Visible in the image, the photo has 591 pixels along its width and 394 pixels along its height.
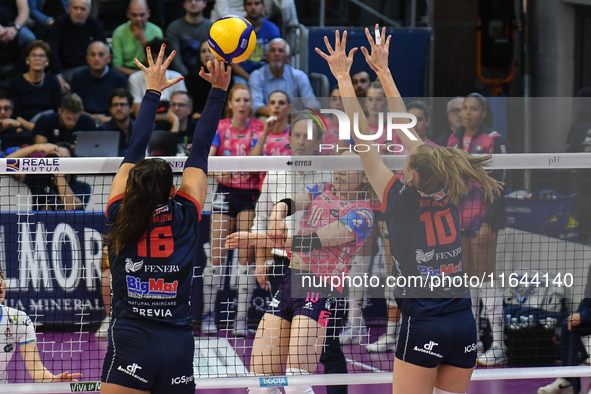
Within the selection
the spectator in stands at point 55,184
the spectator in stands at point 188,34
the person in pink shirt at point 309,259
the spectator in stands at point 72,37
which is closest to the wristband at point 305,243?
the person in pink shirt at point 309,259

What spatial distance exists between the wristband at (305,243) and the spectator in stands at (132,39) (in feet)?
16.4

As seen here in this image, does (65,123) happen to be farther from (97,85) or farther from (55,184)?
(55,184)

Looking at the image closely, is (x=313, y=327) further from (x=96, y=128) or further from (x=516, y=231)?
(x=96, y=128)

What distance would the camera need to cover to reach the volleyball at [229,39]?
4.09 m

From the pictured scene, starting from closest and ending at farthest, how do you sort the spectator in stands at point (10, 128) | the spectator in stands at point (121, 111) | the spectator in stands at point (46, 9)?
the spectator in stands at point (10, 128) < the spectator in stands at point (121, 111) < the spectator in stands at point (46, 9)

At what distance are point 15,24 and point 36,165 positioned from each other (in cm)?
527

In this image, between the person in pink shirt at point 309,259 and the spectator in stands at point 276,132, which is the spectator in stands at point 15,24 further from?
the person in pink shirt at point 309,259

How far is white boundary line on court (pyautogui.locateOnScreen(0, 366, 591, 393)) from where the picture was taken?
4.03 metres

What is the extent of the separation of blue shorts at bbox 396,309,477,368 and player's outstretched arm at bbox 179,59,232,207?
1.29m

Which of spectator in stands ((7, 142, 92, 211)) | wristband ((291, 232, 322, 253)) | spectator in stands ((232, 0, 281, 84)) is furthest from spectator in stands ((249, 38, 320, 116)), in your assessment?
wristband ((291, 232, 322, 253))

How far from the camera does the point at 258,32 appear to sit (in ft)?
28.7

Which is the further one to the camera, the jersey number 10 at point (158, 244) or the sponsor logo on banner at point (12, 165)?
the sponsor logo on banner at point (12, 165)

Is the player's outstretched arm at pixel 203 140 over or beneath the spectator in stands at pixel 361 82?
beneath

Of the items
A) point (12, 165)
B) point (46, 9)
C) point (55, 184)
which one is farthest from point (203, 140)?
point (46, 9)
